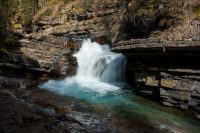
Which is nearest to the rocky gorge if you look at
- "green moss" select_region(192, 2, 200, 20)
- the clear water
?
"green moss" select_region(192, 2, 200, 20)

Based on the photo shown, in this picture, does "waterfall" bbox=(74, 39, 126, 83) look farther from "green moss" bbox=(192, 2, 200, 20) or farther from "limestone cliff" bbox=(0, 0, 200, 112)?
"green moss" bbox=(192, 2, 200, 20)

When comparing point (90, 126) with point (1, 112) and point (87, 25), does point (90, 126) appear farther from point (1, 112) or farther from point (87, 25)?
point (87, 25)

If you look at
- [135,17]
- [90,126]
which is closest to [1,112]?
[90,126]

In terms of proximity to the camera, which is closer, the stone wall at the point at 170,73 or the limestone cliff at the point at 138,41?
the stone wall at the point at 170,73

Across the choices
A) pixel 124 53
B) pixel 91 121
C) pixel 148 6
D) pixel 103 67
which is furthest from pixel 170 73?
pixel 148 6

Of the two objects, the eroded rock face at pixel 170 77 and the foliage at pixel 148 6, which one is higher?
the foliage at pixel 148 6

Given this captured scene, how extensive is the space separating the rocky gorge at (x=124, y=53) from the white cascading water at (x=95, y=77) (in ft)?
→ 2.97

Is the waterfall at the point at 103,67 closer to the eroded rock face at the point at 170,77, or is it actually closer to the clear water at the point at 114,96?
the clear water at the point at 114,96

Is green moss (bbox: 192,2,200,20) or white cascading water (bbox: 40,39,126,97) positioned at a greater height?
green moss (bbox: 192,2,200,20)

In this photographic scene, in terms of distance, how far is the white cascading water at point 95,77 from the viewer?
2039 centimetres

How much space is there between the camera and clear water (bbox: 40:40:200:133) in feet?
43.7

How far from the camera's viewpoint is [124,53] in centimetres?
2045

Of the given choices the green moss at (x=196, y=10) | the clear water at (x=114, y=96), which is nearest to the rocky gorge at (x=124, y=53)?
the green moss at (x=196, y=10)

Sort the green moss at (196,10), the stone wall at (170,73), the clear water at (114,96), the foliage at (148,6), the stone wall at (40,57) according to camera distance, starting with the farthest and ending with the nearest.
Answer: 1. the foliage at (148,6)
2. the stone wall at (40,57)
3. the green moss at (196,10)
4. the stone wall at (170,73)
5. the clear water at (114,96)
